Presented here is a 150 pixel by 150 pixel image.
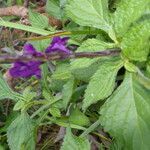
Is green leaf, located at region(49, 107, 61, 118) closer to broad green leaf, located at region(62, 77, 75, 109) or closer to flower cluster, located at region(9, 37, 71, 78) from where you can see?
broad green leaf, located at region(62, 77, 75, 109)

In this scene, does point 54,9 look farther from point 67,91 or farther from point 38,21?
point 67,91

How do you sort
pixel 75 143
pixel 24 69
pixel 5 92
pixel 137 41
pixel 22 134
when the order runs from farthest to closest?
1. pixel 5 92
2. pixel 22 134
3. pixel 75 143
4. pixel 24 69
5. pixel 137 41

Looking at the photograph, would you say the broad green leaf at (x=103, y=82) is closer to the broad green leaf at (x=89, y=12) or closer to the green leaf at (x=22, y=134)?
the broad green leaf at (x=89, y=12)

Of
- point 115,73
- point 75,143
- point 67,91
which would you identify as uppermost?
point 115,73

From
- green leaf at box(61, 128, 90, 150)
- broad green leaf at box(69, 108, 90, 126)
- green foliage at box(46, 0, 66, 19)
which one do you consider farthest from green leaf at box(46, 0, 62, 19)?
green leaf at box(61, 128, 90, 150)

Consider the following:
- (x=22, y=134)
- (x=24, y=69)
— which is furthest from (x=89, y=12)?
(x=22, y=134)
